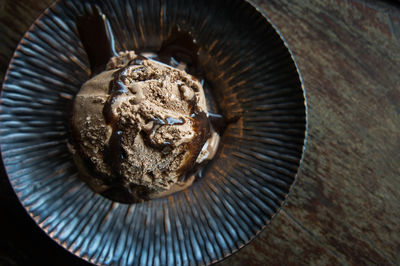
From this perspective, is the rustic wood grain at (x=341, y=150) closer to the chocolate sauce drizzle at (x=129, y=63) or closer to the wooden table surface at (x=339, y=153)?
the wooden table surface at (x=339, y=153)

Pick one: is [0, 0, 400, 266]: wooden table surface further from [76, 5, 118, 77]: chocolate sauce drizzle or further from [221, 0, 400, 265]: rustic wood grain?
[76, 5, 118, 77]: chocolate sauce drizzle

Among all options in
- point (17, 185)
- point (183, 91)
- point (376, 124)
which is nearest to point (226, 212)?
point (183, 91)

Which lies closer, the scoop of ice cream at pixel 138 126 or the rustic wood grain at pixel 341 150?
the scoop of ice cream at pixel 138 126

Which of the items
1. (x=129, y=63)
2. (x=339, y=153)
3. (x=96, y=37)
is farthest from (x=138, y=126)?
(x=339, y=153)

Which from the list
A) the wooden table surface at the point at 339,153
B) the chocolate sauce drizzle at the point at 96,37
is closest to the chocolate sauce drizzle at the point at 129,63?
the chocolate sauce drizzle at the point at 96,37

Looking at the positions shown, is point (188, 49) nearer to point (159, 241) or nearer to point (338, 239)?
point (159, 241)
